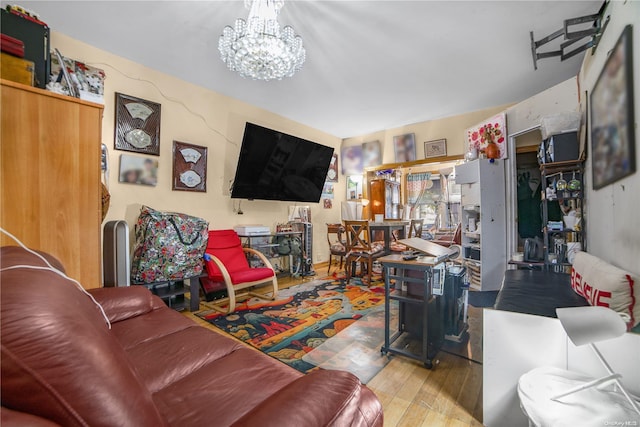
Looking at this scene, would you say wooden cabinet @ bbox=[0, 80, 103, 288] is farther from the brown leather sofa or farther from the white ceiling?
the white ceiling

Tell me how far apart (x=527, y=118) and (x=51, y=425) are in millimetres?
5001

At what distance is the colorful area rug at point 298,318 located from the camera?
87.1 inches

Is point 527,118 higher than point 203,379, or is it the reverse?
point 527,118

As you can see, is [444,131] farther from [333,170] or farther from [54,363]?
[54,363]

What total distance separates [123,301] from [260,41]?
209 centimetres

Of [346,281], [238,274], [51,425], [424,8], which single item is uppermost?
[424,8]

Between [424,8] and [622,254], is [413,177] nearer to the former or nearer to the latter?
[424,8]

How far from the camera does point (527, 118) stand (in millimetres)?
3764

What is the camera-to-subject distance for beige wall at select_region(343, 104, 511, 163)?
465 centimetres

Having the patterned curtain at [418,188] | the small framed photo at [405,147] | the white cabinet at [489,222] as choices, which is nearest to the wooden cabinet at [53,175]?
the white cabinet at [489,222]

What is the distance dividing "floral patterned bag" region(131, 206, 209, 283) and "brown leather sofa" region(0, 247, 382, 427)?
68.5 inches

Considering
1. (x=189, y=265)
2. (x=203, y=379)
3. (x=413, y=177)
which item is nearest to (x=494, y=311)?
(x=203, y=379)

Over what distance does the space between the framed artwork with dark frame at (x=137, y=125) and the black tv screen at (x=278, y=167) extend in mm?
1058

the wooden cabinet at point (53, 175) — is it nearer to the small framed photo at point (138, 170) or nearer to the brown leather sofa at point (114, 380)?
the brown leather sofa at point (114, 380)
